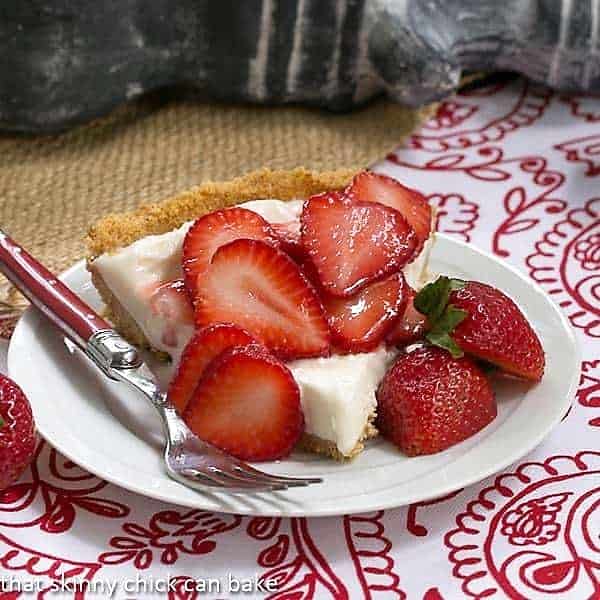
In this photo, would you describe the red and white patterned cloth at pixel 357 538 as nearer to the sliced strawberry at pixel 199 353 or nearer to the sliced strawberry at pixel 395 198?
the sliced strawberry at pixel 199 353

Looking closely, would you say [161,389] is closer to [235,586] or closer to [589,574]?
[235,586]

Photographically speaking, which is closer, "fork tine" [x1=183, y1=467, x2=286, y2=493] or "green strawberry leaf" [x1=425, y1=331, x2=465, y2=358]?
"fork tine" [x1=183, y1=467, x2=286, y2=493]

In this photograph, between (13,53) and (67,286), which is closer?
(67,286)

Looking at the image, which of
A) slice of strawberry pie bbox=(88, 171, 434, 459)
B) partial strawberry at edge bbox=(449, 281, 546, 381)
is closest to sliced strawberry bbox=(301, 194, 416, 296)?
slice of strawberry pie bbox=(88, 171, 434, 459)

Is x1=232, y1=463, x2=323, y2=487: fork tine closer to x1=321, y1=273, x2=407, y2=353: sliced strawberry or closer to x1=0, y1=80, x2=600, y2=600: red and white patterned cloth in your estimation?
x1=0, y1=80, x2=600, y2=600: red and white patterned cloth

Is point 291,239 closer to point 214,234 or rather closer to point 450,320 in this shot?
point 214,234

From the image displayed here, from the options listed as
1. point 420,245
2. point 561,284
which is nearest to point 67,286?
point 420,245
